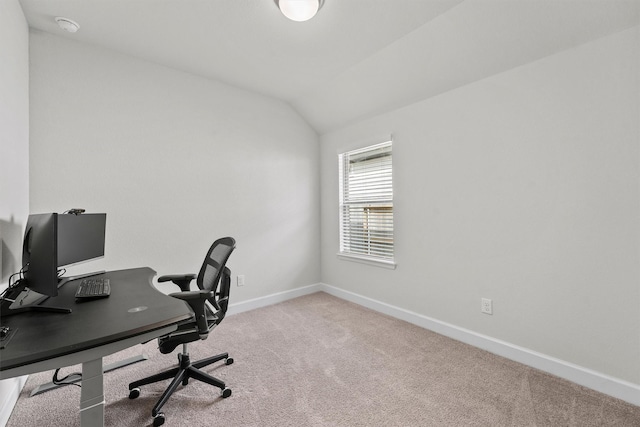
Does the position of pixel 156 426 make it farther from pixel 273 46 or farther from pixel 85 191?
pixel 273 46

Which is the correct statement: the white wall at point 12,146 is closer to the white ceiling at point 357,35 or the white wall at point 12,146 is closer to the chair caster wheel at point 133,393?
the white ceiling at point 357,35

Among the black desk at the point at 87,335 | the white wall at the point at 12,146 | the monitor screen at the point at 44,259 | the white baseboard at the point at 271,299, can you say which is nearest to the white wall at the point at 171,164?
the white baseboard at the point at 271,299

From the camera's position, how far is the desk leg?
111 centimetres

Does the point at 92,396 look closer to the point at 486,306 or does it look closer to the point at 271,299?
the point at 271,299

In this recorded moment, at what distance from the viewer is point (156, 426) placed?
1.61m

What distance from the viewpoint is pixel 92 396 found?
1.13m

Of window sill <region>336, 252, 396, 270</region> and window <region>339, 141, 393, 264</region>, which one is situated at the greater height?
window <region>339, 141, 393, 264</region>

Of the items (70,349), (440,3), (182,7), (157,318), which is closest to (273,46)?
(182,7)

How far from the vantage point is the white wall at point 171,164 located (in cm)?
240

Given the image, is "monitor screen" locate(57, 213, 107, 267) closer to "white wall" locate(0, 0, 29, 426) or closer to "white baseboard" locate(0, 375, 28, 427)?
"white wall" locate(0, 0, 29, 426)

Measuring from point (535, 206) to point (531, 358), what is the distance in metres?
1.15

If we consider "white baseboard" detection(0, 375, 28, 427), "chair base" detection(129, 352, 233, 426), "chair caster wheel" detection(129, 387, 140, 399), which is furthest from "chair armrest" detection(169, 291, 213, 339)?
"white baseboard" detection(0, 375, 28, 427)

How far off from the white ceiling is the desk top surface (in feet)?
6.64

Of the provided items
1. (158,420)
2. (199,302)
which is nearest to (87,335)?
(199,302)
